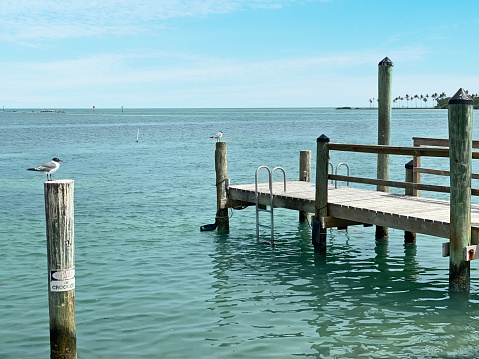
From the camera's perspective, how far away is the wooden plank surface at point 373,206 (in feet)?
30.4

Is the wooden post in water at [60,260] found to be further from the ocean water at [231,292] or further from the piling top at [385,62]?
the piling top at [385,62]

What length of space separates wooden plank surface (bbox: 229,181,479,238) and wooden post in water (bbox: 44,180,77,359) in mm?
5415

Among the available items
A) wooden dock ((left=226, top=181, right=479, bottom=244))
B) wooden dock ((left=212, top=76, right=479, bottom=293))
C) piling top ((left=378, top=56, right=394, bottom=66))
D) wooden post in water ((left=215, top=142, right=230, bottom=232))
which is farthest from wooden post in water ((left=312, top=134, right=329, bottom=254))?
wooden post in water ((left=215, top=142, right=230, bottom=232))

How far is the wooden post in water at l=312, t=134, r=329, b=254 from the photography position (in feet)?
35.9

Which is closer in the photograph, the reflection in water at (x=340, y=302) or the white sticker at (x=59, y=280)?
the white sticker at (x=59, y=280)

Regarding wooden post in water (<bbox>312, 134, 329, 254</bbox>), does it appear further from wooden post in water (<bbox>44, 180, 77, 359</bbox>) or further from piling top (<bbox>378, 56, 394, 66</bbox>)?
wooden post in water (<bbox>44, 180, 77, 359</bbox>)

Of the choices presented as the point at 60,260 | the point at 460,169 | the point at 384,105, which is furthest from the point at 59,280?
the point at 384,105

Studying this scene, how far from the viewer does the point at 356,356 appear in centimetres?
734

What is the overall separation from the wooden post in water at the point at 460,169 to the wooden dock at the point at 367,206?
0.30m

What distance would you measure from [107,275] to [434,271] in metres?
6.11

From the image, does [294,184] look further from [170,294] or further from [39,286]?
[39,286]

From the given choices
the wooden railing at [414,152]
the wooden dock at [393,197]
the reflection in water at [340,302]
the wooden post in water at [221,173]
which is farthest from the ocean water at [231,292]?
the wooden railing at [414,152]

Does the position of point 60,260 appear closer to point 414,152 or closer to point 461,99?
point 461,99

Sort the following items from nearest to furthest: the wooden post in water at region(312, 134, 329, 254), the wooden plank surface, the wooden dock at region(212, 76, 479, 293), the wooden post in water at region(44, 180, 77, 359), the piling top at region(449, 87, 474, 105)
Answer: the wooden post in water at region(44, 180, 77, 359)
the piling top at region(449, 87, 474, 105)
the wooden dock at region(212, 76, 479, 293)
the wooden plank surface
the wooden post in water at region(312, 134, 329, 254)
